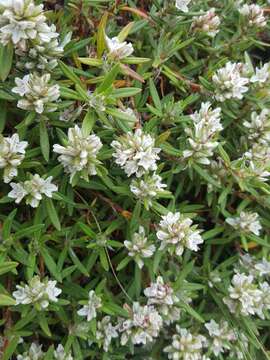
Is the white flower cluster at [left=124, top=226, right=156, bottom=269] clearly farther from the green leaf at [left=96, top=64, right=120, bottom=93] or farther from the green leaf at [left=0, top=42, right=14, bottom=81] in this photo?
the green leaf at [left=0, top=42, right=14, bottom=81]

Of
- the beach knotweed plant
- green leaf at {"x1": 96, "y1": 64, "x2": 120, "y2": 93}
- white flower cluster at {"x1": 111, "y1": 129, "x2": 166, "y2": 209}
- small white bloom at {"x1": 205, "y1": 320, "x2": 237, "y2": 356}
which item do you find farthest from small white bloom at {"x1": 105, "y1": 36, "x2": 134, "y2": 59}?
small white bloom at {"x1": 205, "y1": 320, "x2": 237, "y2": 356}

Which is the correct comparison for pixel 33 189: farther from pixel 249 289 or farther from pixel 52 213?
pixel 249 289

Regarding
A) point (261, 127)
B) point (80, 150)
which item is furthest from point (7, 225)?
point (261, 127)

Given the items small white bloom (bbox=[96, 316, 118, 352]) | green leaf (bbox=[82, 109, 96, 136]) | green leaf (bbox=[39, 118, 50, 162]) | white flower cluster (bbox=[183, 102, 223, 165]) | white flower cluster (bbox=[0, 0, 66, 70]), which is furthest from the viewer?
small white bloom (bbox=[96, 316, 118, 352])

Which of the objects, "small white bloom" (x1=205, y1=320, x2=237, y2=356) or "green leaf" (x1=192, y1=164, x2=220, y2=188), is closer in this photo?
"green leaf" (x1=192, y1=164, x2=220, y2=188)

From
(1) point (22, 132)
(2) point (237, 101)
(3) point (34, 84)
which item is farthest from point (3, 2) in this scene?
(2) point (237, 101)

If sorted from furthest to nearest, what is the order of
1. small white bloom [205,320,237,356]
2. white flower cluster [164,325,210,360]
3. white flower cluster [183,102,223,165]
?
small white bloom [205,320,237,356] < white flower cluster [164,325,210,360] < white flower cluster [183,102,223,165]
